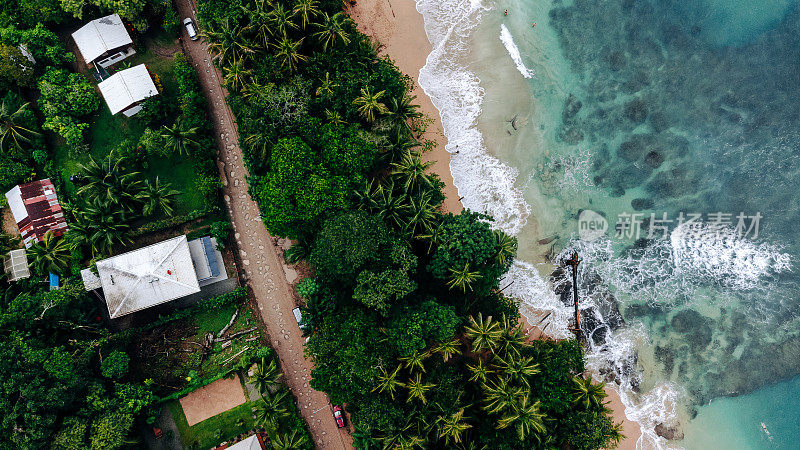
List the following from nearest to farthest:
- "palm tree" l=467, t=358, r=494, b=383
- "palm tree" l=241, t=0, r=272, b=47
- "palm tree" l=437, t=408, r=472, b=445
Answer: "palm tree" l=437, t=408, r=472, b=445 < "palm tree" l=467, t=358, r=494, b=383 < "palm tree" l=241, t=0, r=272, b=47

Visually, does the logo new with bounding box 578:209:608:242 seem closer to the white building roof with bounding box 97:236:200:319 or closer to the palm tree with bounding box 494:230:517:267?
the palm tree with bounding box 494:230:517:267

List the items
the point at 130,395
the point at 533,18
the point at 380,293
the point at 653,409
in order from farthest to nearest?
the point at 533,18
the point at 653,409
the point at 130,395
the point at 380,293

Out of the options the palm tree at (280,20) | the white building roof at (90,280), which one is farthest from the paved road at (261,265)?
the white building roof at (90,280)

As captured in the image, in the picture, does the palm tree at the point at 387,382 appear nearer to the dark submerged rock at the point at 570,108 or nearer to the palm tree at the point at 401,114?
the palm tree at the point at 401,114

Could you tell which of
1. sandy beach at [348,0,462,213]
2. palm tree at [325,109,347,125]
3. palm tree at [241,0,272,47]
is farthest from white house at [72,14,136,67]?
sandy beach at [348,0,462,213]

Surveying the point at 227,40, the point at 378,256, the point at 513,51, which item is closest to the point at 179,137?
the point at 227,40

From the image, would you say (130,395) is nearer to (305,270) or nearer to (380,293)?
(305,270)

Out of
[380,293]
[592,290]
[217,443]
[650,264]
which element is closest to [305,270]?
[380,293]
